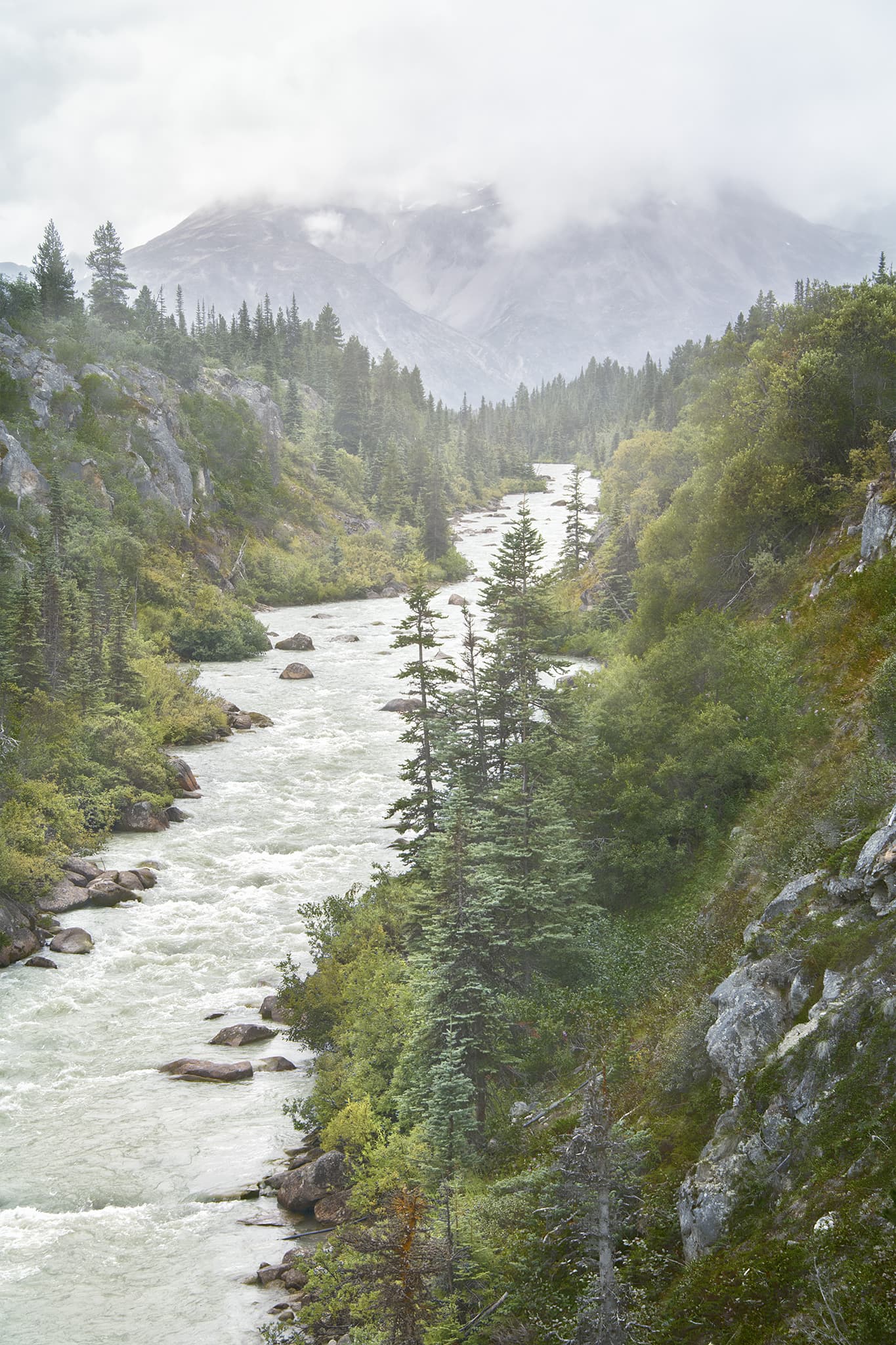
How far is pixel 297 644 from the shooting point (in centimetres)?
7475

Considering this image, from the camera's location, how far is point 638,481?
84812 millimetres

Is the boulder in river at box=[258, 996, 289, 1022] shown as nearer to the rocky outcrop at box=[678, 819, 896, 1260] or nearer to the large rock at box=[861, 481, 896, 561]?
the rocky outcrop at box=[678, 819, 896, 1260]

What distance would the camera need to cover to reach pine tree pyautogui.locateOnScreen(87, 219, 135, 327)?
349 ft

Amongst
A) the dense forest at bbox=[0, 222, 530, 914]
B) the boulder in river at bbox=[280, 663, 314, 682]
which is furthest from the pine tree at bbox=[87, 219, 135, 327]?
the boulder in river at bbox=[280, 663, 314, 682]

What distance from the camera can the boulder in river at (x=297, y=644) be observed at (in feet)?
245

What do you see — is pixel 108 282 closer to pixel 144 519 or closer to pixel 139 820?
pixel 144 519

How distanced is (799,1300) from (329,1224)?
1303 cm

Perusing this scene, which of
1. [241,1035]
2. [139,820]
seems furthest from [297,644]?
[241,1035]

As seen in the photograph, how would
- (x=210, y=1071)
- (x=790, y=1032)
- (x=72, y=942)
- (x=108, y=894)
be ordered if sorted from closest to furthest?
(x=790, y=1032), (x=210, y=1071), (x=72, y=942), (x=108, y=894)

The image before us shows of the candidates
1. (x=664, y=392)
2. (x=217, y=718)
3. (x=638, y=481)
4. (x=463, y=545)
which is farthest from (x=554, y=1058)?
(x=664, y=392)

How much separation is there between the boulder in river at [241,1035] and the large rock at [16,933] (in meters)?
8.01

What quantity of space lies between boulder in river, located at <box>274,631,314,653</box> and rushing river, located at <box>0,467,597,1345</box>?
24764 mm

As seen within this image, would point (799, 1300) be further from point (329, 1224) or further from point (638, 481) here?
point (638, 481)

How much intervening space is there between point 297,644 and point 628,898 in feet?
171
